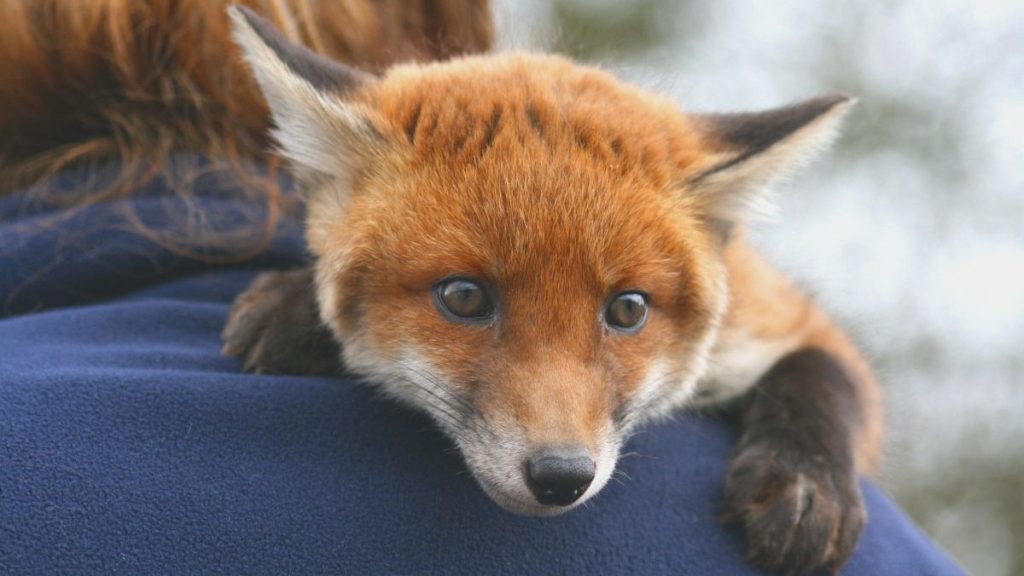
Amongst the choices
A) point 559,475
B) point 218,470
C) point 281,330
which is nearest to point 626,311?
point 559,475

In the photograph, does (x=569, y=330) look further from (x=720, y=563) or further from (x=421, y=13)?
(x=421, y=13)

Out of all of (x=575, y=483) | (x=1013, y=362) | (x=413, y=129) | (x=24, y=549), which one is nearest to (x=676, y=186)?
(x=413, y=129)

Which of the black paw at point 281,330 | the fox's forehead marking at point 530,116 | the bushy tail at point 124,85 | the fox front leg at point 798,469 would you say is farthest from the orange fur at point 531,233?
the bushy tail at point 124,85

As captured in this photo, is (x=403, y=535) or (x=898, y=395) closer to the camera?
(x=403, y=535)

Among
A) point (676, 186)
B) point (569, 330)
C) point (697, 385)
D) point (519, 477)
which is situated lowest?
point (697, 385)

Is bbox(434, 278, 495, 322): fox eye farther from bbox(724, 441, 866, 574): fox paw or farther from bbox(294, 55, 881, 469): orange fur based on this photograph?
bbox(724, 441, 866, 574): fox paw

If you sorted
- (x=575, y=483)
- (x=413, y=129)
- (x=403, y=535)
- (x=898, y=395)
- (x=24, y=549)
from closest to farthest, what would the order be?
(x=24, y=549), (x=403, y=535), (x=575, y=483), (x=413, y=129), (x=898, y=395)

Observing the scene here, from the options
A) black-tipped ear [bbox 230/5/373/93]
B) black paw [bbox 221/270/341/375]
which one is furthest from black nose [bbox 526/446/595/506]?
black-tipped ear [bbox 230/5/373/93]

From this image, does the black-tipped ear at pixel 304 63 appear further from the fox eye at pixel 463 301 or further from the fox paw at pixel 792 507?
the fox paw at pixel 792 507

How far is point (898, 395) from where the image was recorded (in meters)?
5.66

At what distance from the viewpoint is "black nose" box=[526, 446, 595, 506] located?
2291 millimetres

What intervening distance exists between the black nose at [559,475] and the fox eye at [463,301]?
Result: 507mm

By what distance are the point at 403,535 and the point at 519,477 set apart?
36 cm

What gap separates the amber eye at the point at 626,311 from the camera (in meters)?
2.74
